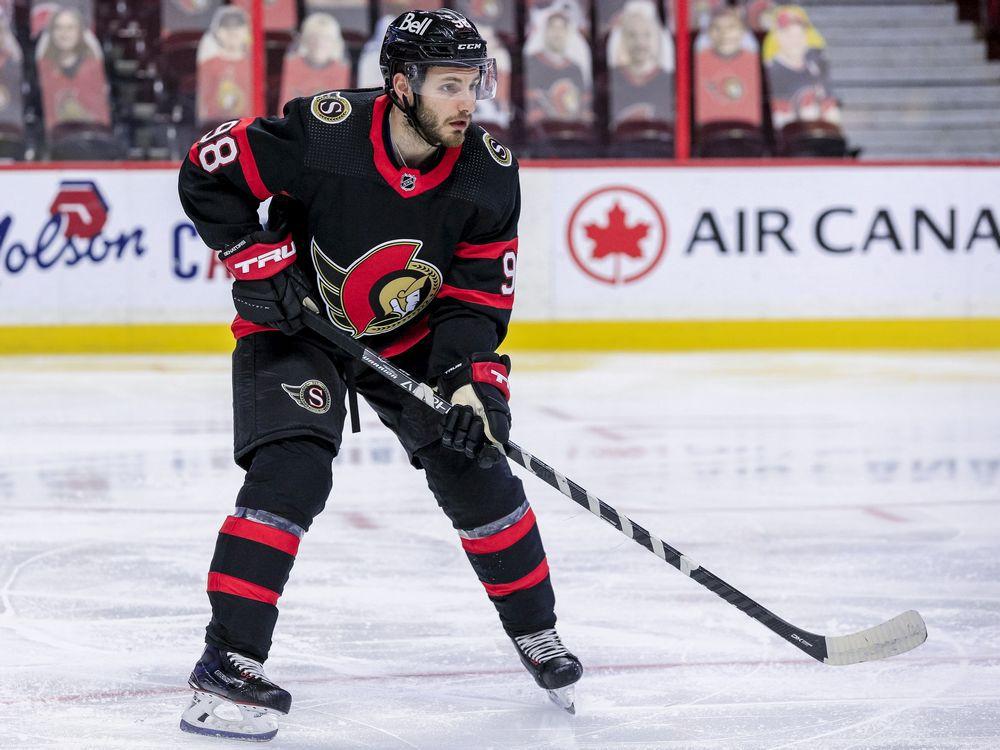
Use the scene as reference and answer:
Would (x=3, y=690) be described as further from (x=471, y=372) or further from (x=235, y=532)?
(x=471, y=372)

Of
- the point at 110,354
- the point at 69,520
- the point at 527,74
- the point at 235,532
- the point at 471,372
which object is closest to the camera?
the point at 235,532

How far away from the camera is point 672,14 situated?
7.30 m

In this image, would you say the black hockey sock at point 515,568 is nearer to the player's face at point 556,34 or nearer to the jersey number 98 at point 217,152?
the jersey number 98 at point 217,152

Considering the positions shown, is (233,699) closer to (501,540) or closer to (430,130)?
(501,540)

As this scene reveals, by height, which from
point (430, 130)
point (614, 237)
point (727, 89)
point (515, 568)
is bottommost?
point (614, 237)

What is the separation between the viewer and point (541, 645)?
7.36 ft

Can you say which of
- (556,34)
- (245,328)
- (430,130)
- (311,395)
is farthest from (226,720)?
(556,34)

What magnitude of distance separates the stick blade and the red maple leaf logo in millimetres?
4801

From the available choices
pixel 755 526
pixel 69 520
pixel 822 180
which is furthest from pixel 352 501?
pixel 822 180

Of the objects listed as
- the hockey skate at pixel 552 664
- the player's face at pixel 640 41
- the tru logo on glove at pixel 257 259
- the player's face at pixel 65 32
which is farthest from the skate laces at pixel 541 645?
the player's face at pixel 65 32

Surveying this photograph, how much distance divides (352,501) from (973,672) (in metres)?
1.67

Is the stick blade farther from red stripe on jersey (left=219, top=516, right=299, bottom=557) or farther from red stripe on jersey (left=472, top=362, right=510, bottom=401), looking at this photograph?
red stripe on jersey (left=219, top=516, right=299, bottom=557)

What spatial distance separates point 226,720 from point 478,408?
51cm

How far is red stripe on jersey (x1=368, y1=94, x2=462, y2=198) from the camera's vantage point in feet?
7.16
